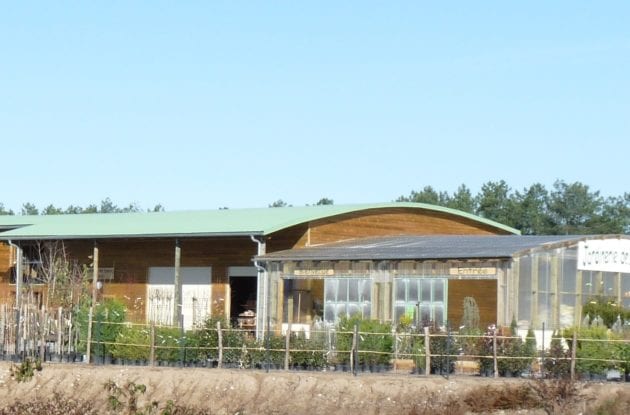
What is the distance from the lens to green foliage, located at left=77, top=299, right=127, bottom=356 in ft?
107

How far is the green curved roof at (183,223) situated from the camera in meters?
38.5

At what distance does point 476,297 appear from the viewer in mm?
37406

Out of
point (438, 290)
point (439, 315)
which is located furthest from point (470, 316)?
point (438, 290)

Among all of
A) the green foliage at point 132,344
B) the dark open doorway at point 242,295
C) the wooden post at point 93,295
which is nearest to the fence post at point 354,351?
the green foliage at point 132,344

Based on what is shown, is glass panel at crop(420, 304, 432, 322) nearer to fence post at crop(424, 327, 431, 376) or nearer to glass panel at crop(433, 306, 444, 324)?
glass panel at crop(433, 306, 444, 324)

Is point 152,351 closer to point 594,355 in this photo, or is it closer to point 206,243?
point 206,243

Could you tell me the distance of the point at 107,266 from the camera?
43.2 m

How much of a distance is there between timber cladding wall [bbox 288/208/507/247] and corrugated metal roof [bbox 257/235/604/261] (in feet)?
Result: 1.64

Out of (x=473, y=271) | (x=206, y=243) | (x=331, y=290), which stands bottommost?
(x=331, y=290)

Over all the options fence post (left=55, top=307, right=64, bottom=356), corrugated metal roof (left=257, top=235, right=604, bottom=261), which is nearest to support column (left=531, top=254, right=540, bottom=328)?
corrugated metal roof (left=257, top=235, right=604, bottom=261)

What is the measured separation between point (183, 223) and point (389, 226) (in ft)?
20.0

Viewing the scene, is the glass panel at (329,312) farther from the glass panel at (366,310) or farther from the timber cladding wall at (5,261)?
the timber cladding wall at (5,261)

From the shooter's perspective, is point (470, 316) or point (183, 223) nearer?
point (470, 316)

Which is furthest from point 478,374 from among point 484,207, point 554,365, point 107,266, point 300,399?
point 484,207
